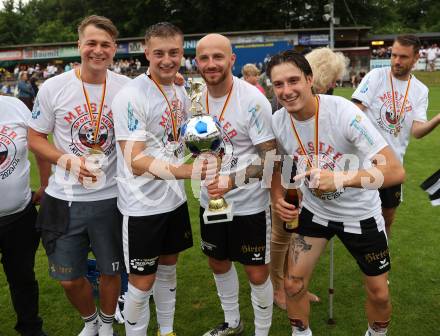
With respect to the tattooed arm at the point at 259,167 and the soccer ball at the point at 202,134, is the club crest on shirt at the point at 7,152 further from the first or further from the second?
the tattooed arm at the point at 259,167

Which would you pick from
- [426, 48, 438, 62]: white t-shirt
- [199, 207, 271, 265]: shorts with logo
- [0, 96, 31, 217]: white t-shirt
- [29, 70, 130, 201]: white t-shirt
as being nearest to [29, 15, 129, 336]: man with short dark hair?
[29, 70, 130, 201]: white t-shirt

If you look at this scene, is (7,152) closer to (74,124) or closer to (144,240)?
(74,124)

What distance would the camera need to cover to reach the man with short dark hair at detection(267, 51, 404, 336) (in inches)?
115

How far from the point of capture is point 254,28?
48656mm

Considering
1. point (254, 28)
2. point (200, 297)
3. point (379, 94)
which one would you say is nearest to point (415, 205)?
point (379, 94)

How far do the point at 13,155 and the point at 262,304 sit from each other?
2256mm

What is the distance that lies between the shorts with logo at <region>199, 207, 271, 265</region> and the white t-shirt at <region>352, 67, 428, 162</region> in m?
1.67

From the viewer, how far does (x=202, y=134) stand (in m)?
2.94

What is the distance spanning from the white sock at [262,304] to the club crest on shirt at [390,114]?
1963mm

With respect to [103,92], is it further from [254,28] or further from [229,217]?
[254,28]

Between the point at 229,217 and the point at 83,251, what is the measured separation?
1207 mm

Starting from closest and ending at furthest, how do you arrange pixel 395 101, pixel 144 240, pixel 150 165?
pixel 150 165 < pixel 144 240 < pixel 395 101

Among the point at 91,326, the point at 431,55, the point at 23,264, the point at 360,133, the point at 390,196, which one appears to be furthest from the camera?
the point at 431,55

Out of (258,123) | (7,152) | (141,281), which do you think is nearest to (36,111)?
(7,152)
